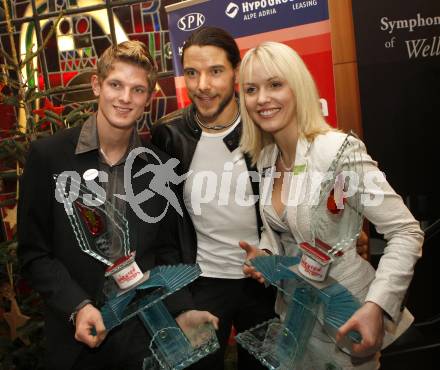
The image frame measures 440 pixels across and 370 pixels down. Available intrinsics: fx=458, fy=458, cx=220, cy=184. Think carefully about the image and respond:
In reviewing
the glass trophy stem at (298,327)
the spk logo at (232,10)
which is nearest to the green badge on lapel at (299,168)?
the glass trophy stem at (298,327)

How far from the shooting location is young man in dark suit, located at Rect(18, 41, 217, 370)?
5.37 ft

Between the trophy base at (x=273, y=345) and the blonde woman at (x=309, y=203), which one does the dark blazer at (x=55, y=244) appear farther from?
the blonde woman at (x=309, y=203)

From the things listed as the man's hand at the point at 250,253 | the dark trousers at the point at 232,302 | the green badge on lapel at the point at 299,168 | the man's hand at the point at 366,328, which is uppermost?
the green badge on lapel at the point at 299,168

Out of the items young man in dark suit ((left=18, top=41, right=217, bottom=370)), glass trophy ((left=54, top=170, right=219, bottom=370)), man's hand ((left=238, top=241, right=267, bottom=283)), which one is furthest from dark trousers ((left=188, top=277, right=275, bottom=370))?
glass trophy ((left=54, top=170, right=219, bottom=370))

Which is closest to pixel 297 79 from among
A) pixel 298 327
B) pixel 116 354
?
pixel 298 327

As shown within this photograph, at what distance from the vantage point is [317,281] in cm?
120

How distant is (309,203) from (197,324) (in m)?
0.56

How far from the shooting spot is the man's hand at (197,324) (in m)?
1.46

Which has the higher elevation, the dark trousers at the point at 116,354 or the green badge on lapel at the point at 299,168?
the green badge on lapel at the point at 299,168

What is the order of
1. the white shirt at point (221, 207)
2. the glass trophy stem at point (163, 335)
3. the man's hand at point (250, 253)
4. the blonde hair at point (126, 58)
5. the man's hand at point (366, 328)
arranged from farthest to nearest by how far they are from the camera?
the white shirt at point (221, 207), the blonde hair at point (126, 58), the man's hand at point (250, 253), the glass trophy stem at point (163, 335), the man's hand at point (366, 328)

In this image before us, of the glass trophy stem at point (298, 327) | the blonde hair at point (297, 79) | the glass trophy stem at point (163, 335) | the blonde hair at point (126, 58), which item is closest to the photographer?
the glass trophy stem at point (298, 327)

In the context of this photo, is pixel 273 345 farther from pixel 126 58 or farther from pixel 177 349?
pixel 126 58

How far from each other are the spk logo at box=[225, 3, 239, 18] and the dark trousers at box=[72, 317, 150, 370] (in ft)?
7.62

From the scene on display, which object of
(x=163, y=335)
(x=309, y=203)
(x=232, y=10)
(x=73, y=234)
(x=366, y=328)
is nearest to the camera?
(x=366, y=328)
